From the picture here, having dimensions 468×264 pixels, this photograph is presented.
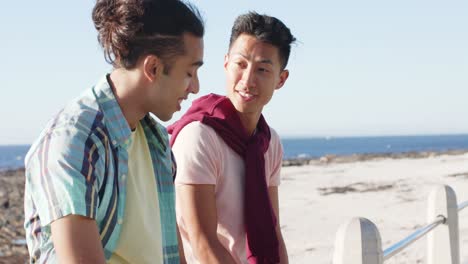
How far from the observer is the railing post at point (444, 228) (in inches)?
178

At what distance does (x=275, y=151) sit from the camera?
113 inches

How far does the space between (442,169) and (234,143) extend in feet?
68.1

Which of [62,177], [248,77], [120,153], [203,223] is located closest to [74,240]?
[62,177]

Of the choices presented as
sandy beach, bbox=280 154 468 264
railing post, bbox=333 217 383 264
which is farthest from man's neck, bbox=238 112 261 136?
sandy beach, bbox=280 154 468 264

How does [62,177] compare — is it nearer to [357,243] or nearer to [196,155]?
[196,155]

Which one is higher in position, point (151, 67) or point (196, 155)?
point (151, 67)

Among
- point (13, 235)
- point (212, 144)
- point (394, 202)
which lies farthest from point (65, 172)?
point (13, 235)

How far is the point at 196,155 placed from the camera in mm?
2488

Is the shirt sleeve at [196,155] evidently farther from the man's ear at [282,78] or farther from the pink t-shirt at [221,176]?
the man's ear at [282,78]

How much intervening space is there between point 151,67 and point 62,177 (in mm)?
418

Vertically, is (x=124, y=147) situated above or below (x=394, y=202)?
above

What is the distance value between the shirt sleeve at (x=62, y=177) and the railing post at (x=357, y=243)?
1277 millimetres

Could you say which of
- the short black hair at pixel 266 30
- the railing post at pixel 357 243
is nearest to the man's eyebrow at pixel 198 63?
the short black hair at pixel 266 30

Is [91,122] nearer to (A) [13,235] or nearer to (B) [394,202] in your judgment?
(B) [394,202]
